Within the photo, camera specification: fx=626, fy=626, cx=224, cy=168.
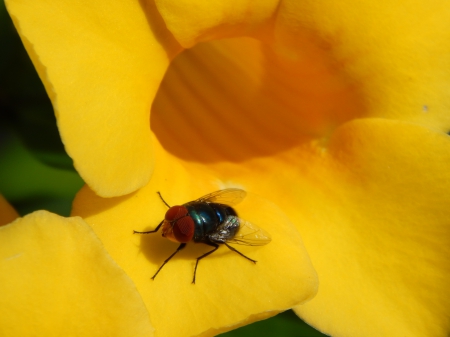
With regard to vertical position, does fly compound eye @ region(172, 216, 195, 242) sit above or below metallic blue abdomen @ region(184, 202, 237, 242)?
above

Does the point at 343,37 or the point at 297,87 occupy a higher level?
the point at 343,37

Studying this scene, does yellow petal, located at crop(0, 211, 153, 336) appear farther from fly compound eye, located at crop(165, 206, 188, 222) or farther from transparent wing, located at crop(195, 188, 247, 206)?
transparent wing, located at crop(195, 188, 247, 206)

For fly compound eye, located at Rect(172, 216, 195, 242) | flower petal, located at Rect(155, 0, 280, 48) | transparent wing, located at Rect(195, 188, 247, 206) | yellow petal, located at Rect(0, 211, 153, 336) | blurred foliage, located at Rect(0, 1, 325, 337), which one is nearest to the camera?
yellow petal, located at Rect(0, 211, 153, 336)

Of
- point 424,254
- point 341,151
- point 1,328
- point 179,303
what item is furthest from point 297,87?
point 1,328

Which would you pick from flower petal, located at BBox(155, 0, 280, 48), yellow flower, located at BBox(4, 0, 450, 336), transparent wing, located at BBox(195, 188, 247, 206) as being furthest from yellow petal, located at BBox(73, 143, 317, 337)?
flower petal, located at BBox(155, 0, 280, 48)

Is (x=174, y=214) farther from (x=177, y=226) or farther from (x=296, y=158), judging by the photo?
(x=296, y=158)

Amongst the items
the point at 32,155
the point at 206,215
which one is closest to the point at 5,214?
the point at 206,215

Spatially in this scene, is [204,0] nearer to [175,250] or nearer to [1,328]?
[175,250]
